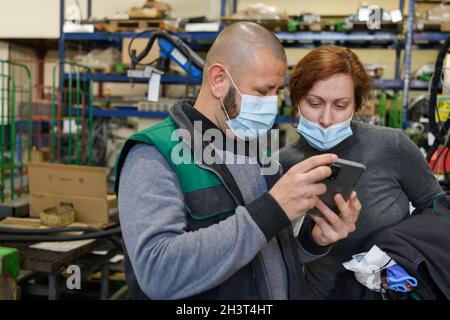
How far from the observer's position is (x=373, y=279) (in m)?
1.23

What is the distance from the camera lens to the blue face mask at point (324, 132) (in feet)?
4.91

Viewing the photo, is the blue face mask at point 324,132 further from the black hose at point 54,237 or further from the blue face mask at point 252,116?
the black hose at point 54,237

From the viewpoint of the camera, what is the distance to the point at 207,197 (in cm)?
96

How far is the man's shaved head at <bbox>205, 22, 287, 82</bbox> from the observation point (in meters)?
1.11

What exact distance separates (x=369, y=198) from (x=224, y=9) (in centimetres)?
397

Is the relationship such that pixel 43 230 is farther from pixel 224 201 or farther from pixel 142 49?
pixel 142 49

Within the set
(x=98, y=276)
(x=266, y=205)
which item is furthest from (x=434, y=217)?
(x=98, y=276)

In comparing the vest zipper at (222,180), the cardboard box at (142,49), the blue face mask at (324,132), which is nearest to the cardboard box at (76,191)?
the cardboard box at (142,49)

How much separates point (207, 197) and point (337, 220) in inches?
13.5

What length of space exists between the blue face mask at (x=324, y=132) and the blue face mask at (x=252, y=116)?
0.31 metres

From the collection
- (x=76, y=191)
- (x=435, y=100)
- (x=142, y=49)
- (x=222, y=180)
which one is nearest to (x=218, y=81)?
(x=222, y=180)

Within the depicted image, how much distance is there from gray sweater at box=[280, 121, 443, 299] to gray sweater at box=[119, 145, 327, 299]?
2.25ft
